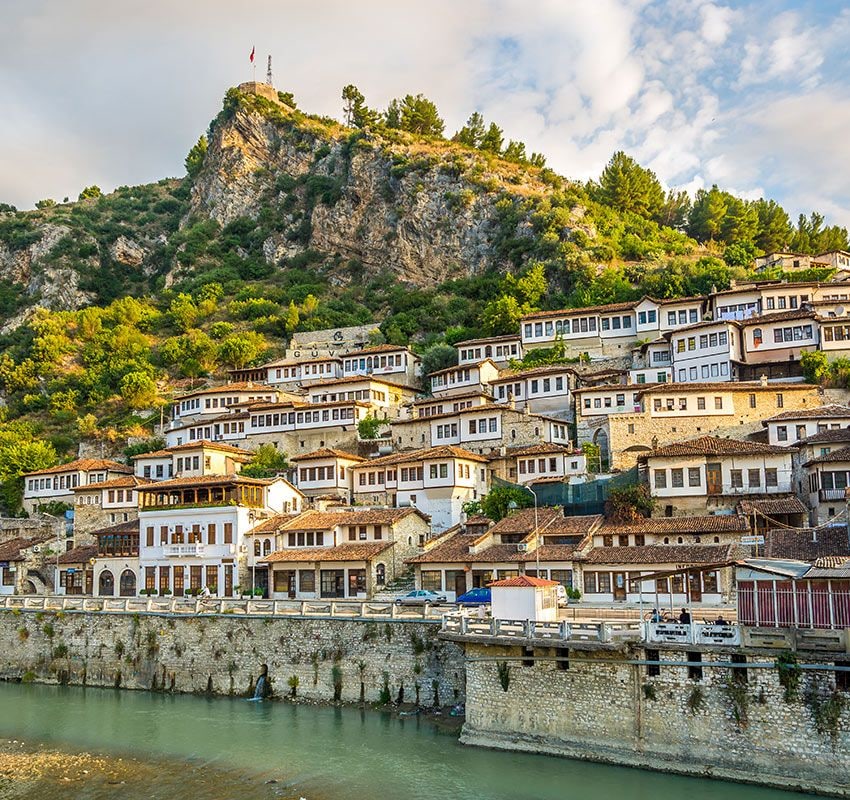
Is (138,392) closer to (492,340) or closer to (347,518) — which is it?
(492,340)

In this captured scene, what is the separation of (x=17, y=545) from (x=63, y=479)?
10308 millimetres

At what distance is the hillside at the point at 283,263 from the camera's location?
85750mm

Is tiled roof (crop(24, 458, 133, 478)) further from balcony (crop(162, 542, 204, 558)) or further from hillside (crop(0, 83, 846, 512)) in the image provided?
balcony (crop(162, 542, 204, 558))

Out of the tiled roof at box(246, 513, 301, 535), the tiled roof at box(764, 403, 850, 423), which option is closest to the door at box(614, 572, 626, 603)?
the tiled roof at box(764, 403, 850, 423)

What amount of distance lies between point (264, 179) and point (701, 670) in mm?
130759

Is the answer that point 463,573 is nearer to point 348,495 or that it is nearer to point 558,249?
point 348,495

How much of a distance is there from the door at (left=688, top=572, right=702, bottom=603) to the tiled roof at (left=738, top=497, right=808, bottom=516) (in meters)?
6.31

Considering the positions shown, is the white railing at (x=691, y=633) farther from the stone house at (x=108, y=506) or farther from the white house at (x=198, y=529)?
the stone house at (x=108, y=506)

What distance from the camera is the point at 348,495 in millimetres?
57219

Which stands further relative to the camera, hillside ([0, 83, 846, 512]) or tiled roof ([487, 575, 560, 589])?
hillside ([0, 83, 846, 512])

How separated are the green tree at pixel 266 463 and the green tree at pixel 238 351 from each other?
24.2 metres

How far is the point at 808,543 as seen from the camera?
33.0 meters

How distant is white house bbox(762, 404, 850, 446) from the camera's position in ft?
149

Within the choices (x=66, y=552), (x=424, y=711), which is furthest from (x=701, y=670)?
(x=66, y=552)
